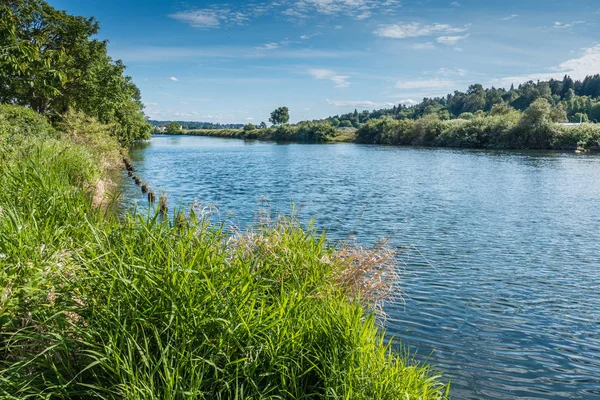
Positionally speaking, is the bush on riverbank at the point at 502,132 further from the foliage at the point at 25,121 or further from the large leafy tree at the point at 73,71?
the foliage at the point at 25,121

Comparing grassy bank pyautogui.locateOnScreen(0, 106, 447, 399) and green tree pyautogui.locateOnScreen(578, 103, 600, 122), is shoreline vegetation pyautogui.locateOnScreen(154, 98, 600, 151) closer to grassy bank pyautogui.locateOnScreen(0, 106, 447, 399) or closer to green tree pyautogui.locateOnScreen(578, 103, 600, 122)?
green tree pyautogui.locateOnScreen(578, 103, 600, 122)

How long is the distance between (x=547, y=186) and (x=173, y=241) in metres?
30.5

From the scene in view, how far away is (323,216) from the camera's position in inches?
775

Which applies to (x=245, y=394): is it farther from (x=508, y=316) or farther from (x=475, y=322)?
(x=508, y=316)

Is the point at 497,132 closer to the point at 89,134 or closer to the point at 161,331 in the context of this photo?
the point at 89,134

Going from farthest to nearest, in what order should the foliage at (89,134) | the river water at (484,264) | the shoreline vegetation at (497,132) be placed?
the shoreline vegetation at (497,132) < the foliage at (89,134) < the river water at (484,264)

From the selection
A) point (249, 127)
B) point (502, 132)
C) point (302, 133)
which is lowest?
point (502, 132)

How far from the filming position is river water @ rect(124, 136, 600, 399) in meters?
7.58

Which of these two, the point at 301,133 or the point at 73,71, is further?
the point at 301,133

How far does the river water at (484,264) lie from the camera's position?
758 centimetres

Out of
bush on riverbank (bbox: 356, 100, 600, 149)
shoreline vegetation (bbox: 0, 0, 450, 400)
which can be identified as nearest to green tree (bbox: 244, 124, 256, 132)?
bush on riverbank (bbox: 356, 100, 600, 149)

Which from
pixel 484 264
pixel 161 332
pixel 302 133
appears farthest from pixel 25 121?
pixel 302 133

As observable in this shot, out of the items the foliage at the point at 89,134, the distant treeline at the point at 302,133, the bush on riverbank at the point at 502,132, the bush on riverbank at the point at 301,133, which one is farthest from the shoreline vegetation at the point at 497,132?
the foliage at the point at 89,134

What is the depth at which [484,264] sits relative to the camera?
12.9 m
